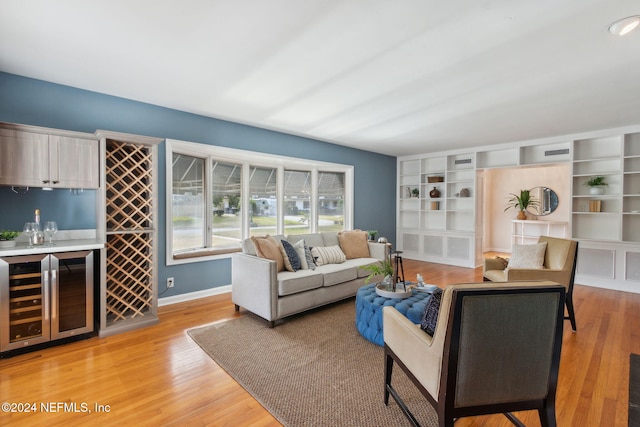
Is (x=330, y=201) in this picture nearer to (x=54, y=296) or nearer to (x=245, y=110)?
(x=245, y=110)

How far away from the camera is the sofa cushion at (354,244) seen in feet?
14.6

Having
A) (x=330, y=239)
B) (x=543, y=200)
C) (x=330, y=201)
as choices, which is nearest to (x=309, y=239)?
(x=330, y=239)

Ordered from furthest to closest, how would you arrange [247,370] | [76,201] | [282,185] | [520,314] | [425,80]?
[282,185], [76,201], [425,80], [247,370], [520,314]

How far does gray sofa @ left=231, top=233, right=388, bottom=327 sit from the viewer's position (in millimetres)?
3078

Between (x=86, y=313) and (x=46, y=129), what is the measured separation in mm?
1688

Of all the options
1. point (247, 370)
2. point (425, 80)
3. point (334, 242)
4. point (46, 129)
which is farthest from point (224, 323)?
point (425, 80)

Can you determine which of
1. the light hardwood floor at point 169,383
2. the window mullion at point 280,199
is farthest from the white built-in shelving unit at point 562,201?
the window mullion at point 280,199

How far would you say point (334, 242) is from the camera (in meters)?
4.50

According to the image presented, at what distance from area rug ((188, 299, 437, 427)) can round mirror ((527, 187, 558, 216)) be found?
19.5ft

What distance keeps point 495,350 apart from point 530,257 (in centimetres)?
275

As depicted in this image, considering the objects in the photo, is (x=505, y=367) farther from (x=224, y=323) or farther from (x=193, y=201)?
(x=193, y=201)

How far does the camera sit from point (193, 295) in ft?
13.1

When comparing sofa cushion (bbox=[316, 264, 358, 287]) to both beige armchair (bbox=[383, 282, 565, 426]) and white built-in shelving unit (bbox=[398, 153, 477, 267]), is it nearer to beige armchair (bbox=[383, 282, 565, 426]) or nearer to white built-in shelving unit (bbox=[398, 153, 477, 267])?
beige armchair (bbox=[383, 282, 565, 426])

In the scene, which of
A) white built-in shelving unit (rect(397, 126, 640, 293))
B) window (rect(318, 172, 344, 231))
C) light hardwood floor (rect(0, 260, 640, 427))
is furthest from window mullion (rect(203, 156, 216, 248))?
white built-in shelving unit (rect(397, 126, 640, 293))
